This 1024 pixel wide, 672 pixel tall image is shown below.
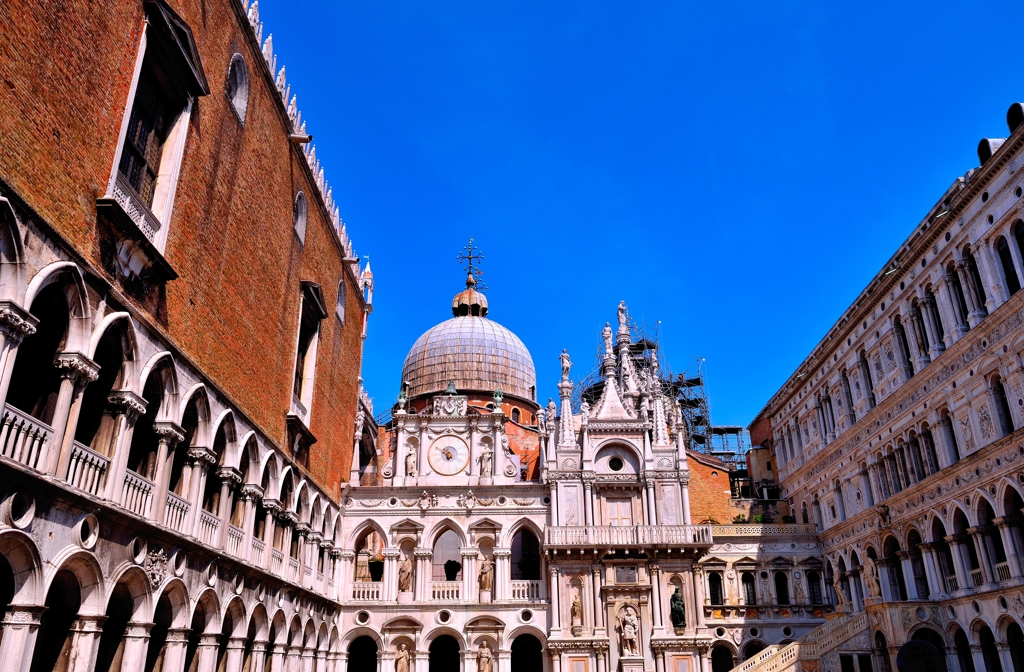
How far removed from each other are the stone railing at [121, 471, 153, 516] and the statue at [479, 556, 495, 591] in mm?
17718

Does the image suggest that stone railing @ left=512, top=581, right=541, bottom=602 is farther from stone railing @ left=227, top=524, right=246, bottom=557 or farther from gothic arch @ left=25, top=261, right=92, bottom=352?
gothic arch @ left=25, top=261, right=92, bottom=352

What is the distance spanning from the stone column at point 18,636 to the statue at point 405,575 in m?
20.2

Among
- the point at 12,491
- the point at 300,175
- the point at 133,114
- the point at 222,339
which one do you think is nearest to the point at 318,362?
the point at 300,175

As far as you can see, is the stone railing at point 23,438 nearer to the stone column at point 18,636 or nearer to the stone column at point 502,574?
the stone column at point 18,636

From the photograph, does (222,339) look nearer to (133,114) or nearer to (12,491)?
(133,114)

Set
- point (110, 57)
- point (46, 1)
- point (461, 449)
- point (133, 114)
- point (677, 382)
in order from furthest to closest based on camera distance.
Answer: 1. point (677, 382)
2. point (461, 449)
3. point (133, 114)
4. point (110, 57)
5. point (46, 1)

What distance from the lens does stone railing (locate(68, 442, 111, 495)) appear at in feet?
43.0

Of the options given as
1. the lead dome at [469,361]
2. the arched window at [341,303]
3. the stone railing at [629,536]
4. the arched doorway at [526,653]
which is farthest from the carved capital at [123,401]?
the lead dome at [469,361]

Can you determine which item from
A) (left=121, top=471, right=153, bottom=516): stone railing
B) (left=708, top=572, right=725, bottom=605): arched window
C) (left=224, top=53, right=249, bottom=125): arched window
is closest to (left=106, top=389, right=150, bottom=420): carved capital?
(left=121, top=471, right=153, bottom=516): stone railing

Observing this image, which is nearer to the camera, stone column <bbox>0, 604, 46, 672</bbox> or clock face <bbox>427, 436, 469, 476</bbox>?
stone column <bbox>0, 604, 46, 672</bbox>

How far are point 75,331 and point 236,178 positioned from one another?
8203 mm

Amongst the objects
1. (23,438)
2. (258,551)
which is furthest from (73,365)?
(258,551)

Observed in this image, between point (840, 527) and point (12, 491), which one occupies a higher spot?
point (840, 527)

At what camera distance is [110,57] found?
46.4 feet
